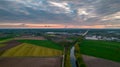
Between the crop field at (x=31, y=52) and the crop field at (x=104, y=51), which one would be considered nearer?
the crop field at (x=31, y=52)

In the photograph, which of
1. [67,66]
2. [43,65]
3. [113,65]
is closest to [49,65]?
[43,65]

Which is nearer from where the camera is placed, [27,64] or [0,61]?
[27,64]

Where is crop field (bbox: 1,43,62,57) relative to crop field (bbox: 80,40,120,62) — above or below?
above

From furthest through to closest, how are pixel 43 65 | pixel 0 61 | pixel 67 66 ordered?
pixel 0 61, pixel 43 65, pixel 67 66

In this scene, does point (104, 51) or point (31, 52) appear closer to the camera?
point (31, 52)

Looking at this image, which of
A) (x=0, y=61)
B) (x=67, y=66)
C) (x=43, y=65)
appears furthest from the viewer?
(x=0, y=61)

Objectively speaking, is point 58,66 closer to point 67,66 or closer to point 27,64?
point 67,66

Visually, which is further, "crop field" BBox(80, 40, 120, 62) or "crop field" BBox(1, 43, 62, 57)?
"crop field" BBox(80, 40, 120, 62)

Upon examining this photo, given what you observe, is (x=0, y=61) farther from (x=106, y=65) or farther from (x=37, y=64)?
(x=106, y=65)

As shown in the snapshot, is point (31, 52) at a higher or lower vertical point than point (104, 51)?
higher

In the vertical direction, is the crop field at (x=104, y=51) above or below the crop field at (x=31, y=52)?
below
